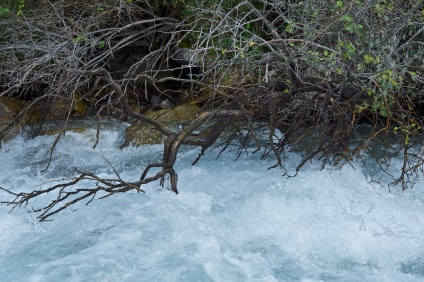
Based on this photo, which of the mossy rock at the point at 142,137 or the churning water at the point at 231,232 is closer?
the churning water at the point at 231,232

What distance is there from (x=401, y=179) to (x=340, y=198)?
0.49m

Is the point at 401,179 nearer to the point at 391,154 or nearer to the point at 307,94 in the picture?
the point at 391,154

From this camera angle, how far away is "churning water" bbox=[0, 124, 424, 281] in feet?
14.8

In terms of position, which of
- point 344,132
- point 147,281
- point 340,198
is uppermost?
point 344,132

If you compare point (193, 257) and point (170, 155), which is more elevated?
point (170, 155)

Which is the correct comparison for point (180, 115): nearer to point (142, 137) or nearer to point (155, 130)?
point (155, 130)

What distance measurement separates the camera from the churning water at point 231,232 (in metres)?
4.51

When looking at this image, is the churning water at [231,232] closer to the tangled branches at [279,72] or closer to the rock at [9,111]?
the tangled branches at [279,72]

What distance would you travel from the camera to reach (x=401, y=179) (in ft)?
17.7

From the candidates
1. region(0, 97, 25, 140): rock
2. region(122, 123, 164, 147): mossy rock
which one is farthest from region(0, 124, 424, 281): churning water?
region(0, 97, 25, 140): rock

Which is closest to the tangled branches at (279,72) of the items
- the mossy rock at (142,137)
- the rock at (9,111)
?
the rock at (9,111)

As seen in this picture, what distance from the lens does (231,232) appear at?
493 centimetres

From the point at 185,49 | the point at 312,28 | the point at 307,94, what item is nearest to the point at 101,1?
the point at 185,49

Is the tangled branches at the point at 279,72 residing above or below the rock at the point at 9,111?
above
